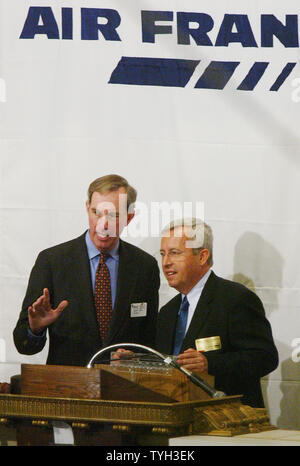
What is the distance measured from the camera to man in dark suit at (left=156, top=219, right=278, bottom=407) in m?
4.95

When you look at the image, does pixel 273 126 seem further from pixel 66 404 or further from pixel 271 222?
pixel 66 404

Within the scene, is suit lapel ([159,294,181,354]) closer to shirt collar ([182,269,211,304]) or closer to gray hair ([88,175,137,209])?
shirt collar ([182,269,211,304])

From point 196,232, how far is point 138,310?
0.55 m

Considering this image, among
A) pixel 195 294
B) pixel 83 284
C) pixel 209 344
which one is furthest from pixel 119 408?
pixel 83 284

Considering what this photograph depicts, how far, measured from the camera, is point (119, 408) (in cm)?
384

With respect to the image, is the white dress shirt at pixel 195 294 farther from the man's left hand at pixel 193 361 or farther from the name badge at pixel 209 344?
the man's left hand at pixel 193 361

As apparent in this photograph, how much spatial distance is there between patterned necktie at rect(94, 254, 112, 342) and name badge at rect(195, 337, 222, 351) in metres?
0.62

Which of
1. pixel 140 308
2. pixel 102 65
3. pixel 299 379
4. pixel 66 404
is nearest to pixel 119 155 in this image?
pixel 102 65

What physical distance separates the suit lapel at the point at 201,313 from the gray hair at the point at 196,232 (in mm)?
151

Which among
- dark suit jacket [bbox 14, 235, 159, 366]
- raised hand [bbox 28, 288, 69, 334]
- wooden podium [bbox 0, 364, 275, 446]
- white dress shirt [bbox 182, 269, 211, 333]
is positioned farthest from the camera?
dark suit jacket [bbox 14, 235, 159, 366]

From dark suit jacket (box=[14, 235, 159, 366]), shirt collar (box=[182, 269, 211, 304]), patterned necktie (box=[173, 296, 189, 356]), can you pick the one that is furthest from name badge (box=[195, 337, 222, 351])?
dark suit jacket (box=[14, 235, 159, 366])

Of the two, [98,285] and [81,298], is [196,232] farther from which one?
[81,298]

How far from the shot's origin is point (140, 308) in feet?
18.0

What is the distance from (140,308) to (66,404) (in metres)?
1.60
